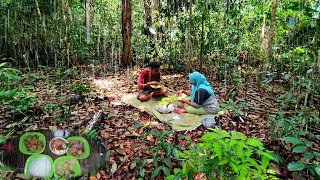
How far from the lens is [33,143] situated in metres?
3.42

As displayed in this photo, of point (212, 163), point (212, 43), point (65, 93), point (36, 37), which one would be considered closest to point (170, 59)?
point (212, 43)

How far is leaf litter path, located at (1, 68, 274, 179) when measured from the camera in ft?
11.2

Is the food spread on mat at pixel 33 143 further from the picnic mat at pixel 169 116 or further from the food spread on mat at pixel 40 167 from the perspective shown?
the picnic mat at pixel 169 116

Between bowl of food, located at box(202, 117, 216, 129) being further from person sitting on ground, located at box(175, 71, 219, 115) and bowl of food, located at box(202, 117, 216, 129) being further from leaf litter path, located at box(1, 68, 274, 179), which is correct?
person sitting on ground, located at box(175, 71, 219, 115)

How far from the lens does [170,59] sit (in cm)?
772

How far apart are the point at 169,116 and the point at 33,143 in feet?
7.21

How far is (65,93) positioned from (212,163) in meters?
4.06

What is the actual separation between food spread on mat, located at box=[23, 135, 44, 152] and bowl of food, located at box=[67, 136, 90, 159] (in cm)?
35

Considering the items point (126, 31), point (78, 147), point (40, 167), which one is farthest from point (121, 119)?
point (126, 31)

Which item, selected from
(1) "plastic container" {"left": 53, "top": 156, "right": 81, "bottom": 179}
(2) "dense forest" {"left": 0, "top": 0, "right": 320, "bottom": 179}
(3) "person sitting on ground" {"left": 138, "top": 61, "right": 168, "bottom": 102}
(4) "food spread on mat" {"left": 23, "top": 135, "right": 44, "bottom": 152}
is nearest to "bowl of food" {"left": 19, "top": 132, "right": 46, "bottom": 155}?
(4) "food spread on mat" {"left": 23, "top": 135, "right": 44, "bottom": 152}

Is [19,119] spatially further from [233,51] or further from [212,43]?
[233,51]

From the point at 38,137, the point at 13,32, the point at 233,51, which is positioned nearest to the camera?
the point at 38,137

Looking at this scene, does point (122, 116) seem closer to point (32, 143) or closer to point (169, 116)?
point (169, 116)

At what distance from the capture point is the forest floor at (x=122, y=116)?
348 cm
